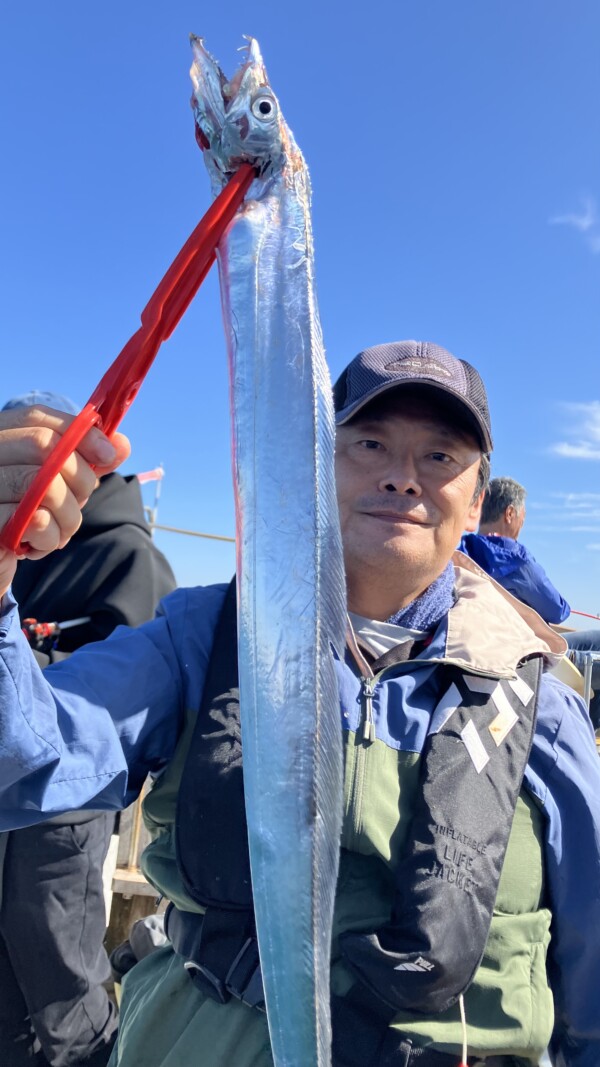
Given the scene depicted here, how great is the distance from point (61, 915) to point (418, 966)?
6.01 feet

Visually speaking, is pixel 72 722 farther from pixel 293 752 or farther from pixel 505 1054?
pixel 505 1054

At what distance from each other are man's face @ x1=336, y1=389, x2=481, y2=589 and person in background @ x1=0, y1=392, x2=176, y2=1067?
117 cm

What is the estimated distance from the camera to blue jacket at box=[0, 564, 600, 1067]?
1.32 m

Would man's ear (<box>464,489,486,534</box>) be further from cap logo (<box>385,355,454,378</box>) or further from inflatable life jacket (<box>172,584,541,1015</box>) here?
inflatable life jacket (<box>172,584,541,1015</box>)

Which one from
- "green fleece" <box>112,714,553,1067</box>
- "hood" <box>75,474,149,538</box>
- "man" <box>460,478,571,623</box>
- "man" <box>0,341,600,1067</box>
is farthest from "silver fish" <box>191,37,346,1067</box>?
"man" <box>460,478,571,623</box>

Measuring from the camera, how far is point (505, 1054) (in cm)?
166

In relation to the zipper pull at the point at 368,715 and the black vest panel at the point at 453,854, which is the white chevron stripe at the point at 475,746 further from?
the zipper pull at the point at 368,715

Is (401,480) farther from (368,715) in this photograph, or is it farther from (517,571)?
(517,571)

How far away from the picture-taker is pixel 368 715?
1738 millimetres

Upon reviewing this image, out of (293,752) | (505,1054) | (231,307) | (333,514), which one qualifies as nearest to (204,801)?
(293,752)

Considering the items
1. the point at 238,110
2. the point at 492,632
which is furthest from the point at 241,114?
the point at 492,632

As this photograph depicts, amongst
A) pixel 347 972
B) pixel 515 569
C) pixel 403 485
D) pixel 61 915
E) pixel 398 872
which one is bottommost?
pixel 61 915

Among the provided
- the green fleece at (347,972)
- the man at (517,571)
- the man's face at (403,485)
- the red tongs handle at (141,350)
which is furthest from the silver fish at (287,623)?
the man at (517,571)

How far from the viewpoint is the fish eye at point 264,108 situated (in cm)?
108
